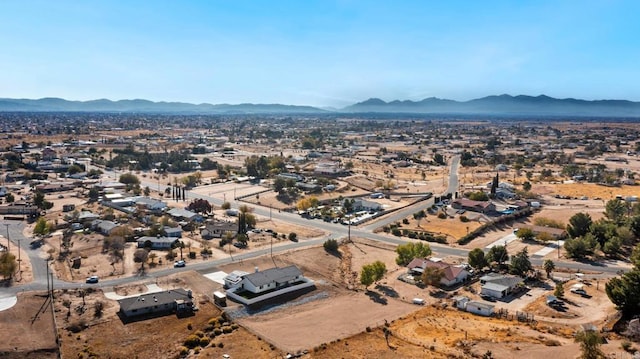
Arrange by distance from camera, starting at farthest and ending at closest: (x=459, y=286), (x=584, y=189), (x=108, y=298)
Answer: (x=584, y=189), (x=459, y=286), (x=108, y=298)

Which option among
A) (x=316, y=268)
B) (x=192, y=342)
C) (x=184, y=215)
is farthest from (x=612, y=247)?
(x=184, y=215)

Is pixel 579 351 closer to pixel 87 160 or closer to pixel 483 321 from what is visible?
pixel 483 321

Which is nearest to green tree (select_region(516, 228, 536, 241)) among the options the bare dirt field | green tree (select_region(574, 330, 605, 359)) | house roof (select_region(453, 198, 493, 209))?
house roof (select_region(453, 198, 493, 209))

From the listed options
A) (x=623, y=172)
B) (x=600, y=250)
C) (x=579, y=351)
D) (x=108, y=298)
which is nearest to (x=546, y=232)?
(x=600, y=250)

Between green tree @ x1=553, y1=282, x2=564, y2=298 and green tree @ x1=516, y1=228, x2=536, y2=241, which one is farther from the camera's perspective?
green tree @ x1=516, y1=228, x2=536, y2=241

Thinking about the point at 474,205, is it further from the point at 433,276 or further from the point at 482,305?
the point at 482,305

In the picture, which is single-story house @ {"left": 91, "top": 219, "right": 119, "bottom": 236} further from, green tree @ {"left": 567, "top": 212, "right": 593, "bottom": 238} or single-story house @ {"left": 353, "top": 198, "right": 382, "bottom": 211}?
green tree @ {"left": 567, "top": 212, "right": 593, "bottom": 238}

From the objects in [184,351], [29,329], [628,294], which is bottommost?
[184,351]
